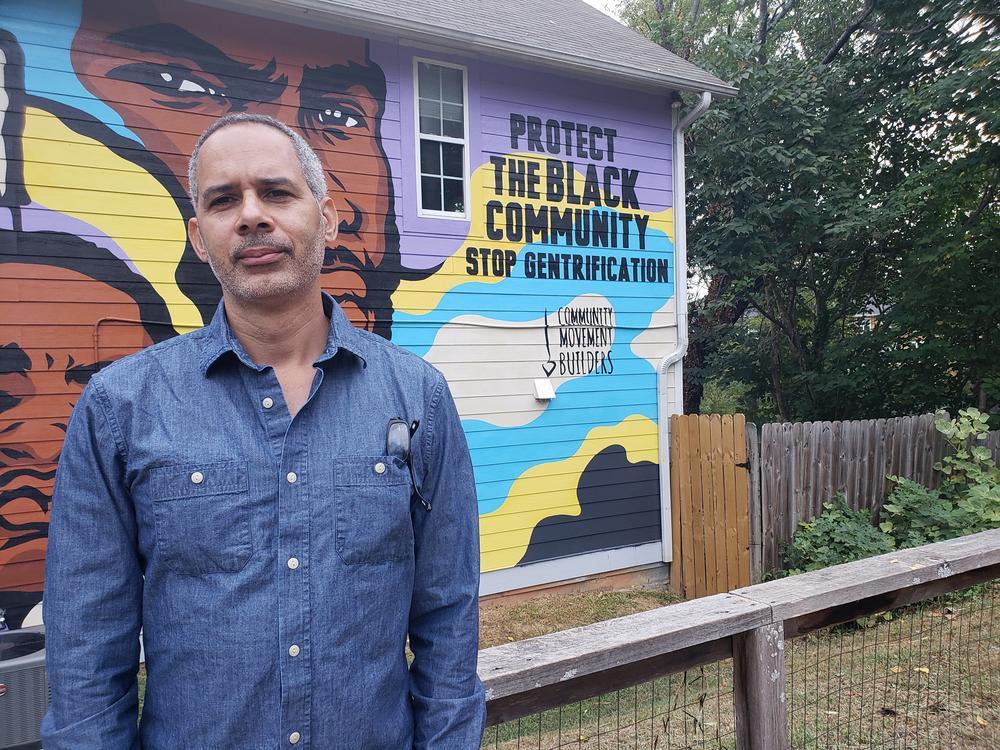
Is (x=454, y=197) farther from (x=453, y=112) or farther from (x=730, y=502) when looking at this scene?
(x=730, y=502)

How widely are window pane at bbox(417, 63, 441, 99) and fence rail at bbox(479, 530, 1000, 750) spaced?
5.39 meters

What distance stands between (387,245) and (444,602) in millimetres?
5080

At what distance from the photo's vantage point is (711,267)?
11766mm

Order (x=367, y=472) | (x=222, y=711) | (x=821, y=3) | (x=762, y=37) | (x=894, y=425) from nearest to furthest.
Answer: (x=222, y=711) → (x=367, y=472) → (x=894, y=425) → (x=821, y=3) → (x=762, y=37)

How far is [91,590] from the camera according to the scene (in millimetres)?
1230

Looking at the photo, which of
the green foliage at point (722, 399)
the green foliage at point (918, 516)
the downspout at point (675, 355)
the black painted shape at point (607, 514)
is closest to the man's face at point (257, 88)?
the black painted shape at point (607, 514)

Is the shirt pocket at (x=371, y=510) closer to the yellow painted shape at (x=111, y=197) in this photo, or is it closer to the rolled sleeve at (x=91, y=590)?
the rolled sleeve at (x=91, y=590)

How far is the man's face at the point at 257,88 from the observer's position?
5.16 metres

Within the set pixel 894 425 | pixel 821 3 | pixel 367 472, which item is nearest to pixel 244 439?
pixel 367 472

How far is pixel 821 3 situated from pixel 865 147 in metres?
3.17

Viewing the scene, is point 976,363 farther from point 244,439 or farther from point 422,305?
point 244,439

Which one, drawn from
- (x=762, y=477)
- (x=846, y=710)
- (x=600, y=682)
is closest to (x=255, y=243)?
(x=600, y=682)

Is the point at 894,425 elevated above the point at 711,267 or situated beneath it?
situated beneath

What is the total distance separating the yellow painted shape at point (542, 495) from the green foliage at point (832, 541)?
67.1 inches
